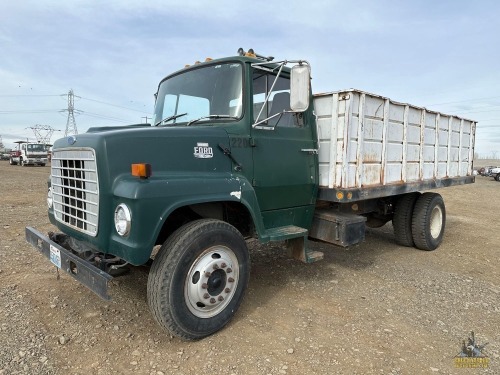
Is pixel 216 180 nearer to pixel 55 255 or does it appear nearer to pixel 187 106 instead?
pixel 187 106

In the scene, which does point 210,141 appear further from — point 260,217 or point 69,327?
point 69,327

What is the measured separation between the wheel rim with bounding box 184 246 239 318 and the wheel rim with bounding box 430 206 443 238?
15.0ft

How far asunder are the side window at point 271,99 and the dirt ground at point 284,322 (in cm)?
195

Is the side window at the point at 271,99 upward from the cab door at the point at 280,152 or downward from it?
upward

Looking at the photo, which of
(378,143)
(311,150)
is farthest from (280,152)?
(378,143)

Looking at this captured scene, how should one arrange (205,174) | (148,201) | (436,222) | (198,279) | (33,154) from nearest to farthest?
(148,201)
(198,279)
(205,174)
(436,222)
(33,154)

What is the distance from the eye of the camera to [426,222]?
6012 mm

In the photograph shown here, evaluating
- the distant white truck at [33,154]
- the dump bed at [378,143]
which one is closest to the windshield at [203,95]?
the dump bed at [378,143]

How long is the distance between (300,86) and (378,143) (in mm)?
1862

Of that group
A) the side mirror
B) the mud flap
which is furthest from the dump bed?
the side mirror

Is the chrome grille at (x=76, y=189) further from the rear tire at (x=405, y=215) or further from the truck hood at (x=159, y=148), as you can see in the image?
the rear tire at (x=405, y=215)

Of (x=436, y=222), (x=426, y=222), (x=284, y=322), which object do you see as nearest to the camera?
(x=284, y=322)

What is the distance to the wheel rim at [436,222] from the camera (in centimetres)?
638

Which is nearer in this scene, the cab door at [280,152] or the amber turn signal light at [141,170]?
the amber turn signal light at [141,170]
